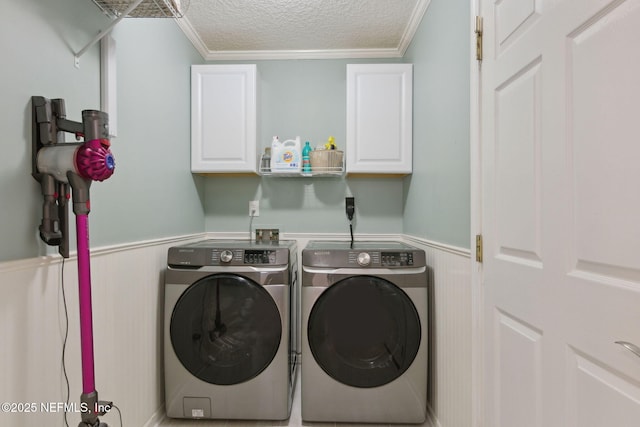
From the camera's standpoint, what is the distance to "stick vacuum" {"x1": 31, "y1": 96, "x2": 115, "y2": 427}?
40.6 inches

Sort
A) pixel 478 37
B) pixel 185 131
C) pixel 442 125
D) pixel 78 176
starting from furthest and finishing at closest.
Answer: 1. pixel 185 131
2. pixel 442 125
3. pixel 478 37
4. pixel 78 176

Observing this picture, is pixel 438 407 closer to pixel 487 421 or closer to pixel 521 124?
pixel 487 421

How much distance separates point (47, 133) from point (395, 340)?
174 centimetres

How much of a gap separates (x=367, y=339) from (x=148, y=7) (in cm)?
183

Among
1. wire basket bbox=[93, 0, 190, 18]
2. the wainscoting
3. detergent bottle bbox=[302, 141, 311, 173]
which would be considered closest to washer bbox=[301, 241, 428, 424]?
the wainscoting

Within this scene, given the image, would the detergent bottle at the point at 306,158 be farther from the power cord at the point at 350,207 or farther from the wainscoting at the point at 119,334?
the wainscoting at the point at 119,334

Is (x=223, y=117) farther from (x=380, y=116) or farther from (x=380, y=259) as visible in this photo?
(x=380, y=259)

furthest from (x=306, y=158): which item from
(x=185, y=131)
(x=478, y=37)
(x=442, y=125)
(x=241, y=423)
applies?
(x=241, y=423)

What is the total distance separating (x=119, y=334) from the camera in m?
1.55

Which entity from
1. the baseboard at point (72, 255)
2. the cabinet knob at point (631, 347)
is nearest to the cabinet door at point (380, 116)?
the baseboard at point (72, 255)

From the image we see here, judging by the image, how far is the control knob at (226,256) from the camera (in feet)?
6.12

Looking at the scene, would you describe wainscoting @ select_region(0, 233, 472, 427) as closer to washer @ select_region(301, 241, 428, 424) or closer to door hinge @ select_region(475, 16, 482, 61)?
washer @ select_region(301, 241, 428, 424)

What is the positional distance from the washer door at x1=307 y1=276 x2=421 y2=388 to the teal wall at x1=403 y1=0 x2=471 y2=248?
442mm

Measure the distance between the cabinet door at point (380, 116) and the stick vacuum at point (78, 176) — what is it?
164 cm
